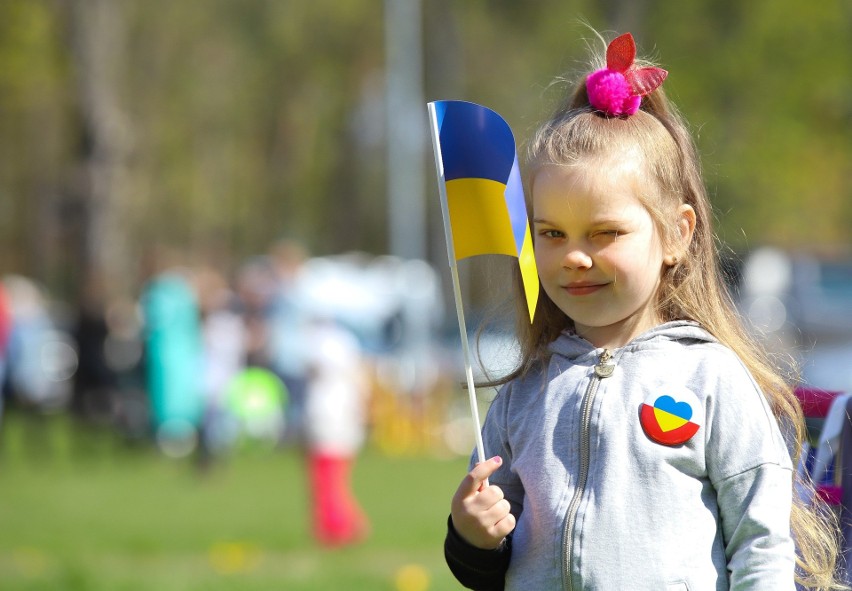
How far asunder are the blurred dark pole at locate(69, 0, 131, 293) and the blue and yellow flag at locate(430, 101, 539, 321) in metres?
18.4

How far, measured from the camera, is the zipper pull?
252 cm

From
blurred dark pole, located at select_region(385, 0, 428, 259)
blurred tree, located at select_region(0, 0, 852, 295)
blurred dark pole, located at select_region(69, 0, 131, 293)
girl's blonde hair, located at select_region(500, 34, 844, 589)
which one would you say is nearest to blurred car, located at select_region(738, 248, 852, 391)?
blurred tree, located at select_region(0, 0, 852, 295)

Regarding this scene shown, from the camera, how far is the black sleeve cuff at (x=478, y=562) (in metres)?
2.55

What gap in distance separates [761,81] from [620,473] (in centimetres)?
1927

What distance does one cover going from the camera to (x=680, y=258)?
2611 mm

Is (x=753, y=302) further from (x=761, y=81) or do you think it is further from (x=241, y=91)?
(x=241, y=91)

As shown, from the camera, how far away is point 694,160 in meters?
2.69

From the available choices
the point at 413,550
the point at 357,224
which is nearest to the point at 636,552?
the point at 413,550

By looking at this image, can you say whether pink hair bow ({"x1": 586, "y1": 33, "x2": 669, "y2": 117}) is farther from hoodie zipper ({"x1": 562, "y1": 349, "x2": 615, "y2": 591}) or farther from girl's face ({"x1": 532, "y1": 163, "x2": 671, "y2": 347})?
hoodie zipper ({"x1": 562, "y1": 349, "x2": 615, "y2": 591})

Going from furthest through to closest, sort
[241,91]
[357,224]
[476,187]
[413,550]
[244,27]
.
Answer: [357,224]
[241,91]
[244,27]
[413,550]
[476,187]

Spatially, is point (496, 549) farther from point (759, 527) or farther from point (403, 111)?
point (403, 111)

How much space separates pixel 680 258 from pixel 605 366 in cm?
28

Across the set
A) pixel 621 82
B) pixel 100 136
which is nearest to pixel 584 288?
pixel 621 82

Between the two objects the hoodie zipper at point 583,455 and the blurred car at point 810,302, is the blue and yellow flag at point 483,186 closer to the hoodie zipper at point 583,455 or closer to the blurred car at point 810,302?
the hoodie zipper at point 583,455
